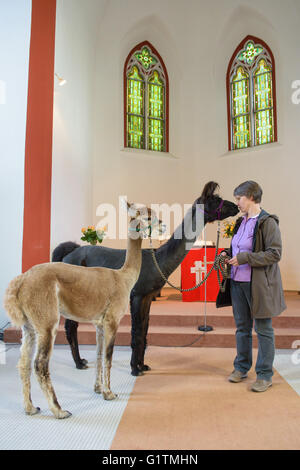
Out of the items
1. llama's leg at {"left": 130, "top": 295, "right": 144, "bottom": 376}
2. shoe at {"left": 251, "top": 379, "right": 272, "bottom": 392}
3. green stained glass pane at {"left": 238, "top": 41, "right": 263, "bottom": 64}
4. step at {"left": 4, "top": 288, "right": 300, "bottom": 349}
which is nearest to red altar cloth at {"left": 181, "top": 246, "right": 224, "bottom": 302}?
step at {"left": 4, "top": 288, "right": 300, "bottom": 349}

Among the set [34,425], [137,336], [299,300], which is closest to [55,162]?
[137,336]

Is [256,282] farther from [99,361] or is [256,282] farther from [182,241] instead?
[99,361]

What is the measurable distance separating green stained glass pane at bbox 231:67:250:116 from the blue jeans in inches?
296

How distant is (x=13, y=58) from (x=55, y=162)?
5.29ft

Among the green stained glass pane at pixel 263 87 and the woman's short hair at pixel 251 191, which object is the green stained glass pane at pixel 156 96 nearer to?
the green stained glass pane at pixel 263 87

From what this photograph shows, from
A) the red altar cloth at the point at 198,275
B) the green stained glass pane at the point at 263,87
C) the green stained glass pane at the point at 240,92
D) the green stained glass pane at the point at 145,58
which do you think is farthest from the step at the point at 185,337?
the green stained glass pane at the point at 145,58

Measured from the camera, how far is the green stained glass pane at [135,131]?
9344 mm

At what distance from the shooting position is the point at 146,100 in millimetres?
9539

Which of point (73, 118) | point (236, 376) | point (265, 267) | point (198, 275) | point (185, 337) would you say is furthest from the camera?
point (73, 118)

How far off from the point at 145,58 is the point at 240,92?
2767 mm

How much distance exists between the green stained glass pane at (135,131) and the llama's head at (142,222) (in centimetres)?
680

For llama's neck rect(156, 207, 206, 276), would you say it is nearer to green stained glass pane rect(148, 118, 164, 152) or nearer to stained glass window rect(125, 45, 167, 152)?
stained glass window rect(125, 45, 167, 152)

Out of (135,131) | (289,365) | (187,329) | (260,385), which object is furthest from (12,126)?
(135,131)

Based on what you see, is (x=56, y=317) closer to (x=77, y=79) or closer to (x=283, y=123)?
(x=77, y=79)
